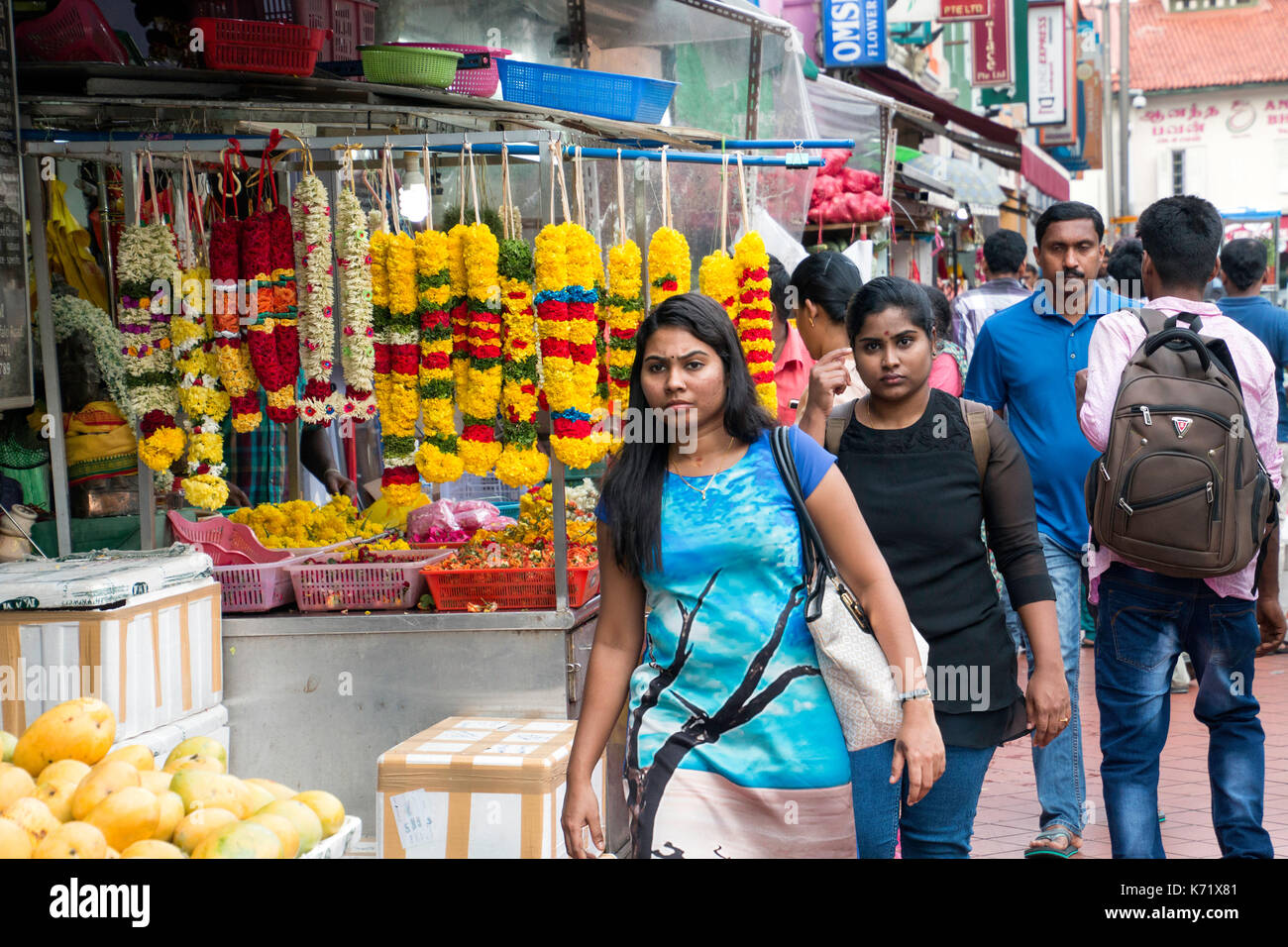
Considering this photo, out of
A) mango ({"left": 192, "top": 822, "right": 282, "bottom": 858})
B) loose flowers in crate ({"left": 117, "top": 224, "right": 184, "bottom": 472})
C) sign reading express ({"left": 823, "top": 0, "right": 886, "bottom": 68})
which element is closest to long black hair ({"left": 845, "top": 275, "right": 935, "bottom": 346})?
mango ({"left": 192, "top": 822, "right": 282, "bottom": 858})

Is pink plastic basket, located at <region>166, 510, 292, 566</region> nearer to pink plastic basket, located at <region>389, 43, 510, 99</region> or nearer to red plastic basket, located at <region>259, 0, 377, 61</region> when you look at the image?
pink plastic basket, located at <region>389, 43, 510, 99</region>

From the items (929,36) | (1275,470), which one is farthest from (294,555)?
(929,36)

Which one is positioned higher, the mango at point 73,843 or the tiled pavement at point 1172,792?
the mango at point 73,843

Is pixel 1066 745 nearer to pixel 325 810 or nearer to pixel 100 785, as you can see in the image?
pixel 325 810

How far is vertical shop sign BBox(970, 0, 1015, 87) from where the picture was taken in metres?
18.1

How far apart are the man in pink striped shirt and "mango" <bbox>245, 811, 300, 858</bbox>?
95.4 inches

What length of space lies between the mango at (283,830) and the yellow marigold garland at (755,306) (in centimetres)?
311

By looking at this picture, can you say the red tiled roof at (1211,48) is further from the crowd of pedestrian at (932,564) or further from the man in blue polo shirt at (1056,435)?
the crowd of pedestrian at (932,564)

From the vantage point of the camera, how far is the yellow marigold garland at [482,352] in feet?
14.8

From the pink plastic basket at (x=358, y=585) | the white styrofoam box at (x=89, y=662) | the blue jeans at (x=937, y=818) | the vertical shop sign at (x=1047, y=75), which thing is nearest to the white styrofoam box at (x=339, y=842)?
the blue jeans at (x=937, y=818)

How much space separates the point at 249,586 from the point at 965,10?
1120 centimetres

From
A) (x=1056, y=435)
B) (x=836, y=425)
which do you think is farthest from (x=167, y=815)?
→ (x=1056, y=435)

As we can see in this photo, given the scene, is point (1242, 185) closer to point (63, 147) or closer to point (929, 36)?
point (929, 36)

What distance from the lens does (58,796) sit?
242 centimetres
